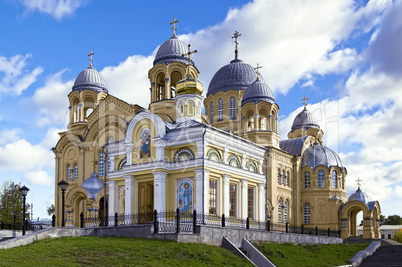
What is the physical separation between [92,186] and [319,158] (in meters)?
16.8

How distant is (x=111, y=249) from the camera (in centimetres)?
1547

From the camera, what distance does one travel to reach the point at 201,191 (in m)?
21.7

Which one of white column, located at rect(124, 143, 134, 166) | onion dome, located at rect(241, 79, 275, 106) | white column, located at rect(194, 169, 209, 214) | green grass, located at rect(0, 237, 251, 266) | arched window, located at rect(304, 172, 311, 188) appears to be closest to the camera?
green grass, located at rect(0, 237, 251, 266)

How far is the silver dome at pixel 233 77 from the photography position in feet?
122

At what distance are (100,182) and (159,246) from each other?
14.4m

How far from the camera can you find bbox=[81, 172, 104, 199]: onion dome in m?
29.3

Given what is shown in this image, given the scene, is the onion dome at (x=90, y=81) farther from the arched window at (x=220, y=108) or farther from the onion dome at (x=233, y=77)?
the arched window at (x=220, y=108)

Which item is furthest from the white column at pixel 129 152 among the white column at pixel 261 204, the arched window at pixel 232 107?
the arched window at pixel 232 107

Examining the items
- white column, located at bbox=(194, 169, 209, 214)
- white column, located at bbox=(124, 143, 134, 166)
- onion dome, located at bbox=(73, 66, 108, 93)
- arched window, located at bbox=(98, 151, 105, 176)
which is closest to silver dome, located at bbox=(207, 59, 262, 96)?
onion dome, located at bbox=(73, 66, 108, 93)

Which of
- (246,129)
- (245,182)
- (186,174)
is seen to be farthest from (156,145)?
(246,129)

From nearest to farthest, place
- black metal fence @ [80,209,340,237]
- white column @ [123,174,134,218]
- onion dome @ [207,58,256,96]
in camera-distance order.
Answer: black metal fence @ [80,209,340,237] < white column @ [123,174,134,218] < onion dome @ [207,58,256,96]

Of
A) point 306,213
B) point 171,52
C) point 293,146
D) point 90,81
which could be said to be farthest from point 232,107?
point 90,81

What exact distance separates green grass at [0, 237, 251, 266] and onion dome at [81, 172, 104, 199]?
1168 cm

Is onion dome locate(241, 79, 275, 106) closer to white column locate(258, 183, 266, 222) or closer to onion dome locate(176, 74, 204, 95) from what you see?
onion dome locate(176, 74, 204, 95)
